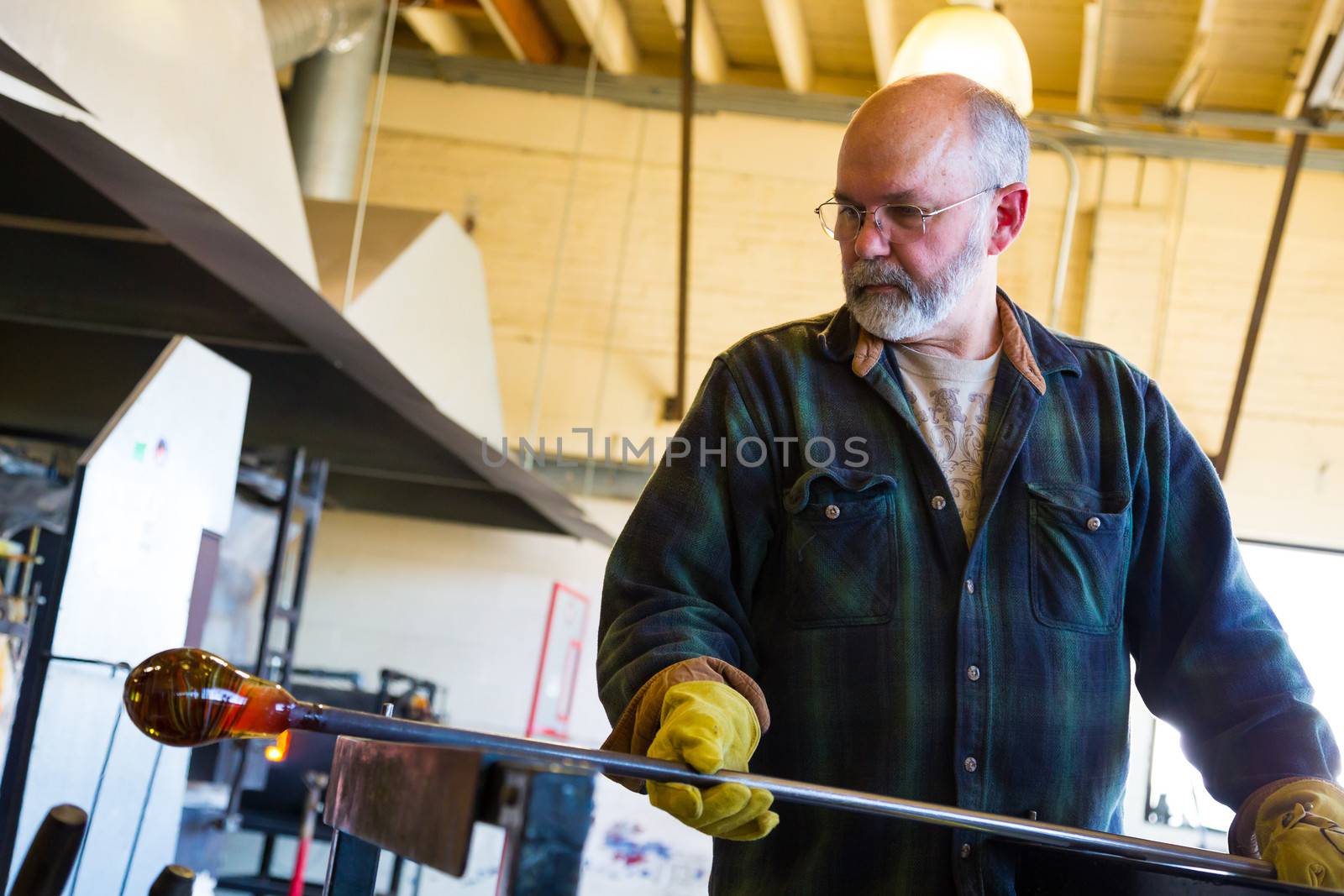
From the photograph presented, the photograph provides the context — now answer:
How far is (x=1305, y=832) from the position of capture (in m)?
1.22

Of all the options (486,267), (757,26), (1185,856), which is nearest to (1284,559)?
(757,26)

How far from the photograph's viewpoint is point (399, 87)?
803cm

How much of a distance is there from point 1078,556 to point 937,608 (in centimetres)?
18

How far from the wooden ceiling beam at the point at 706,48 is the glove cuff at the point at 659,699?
19.4 ft

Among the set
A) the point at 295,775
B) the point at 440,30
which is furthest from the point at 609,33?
the point at 295,775

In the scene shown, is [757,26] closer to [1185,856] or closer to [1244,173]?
[1244,173]

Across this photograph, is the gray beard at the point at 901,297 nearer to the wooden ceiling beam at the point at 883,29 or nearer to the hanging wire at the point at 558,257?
the wooden ceiling beam at the point at 883,29

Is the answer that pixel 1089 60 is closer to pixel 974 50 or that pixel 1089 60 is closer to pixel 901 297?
pixel 974 50

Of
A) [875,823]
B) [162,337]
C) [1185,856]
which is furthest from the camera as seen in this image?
[162,337]

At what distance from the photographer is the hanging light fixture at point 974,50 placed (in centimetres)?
319

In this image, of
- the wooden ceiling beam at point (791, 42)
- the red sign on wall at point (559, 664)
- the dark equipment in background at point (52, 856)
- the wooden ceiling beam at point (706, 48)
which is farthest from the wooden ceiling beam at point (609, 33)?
the dark equipment in background at point (52, 856)

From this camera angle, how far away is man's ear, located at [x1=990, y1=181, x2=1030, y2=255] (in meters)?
1.63

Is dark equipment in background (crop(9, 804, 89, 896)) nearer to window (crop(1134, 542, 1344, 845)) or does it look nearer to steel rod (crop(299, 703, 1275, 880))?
steel rod (crop(299, 703, 1275, 880))

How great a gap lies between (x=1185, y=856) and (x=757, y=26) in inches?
273
